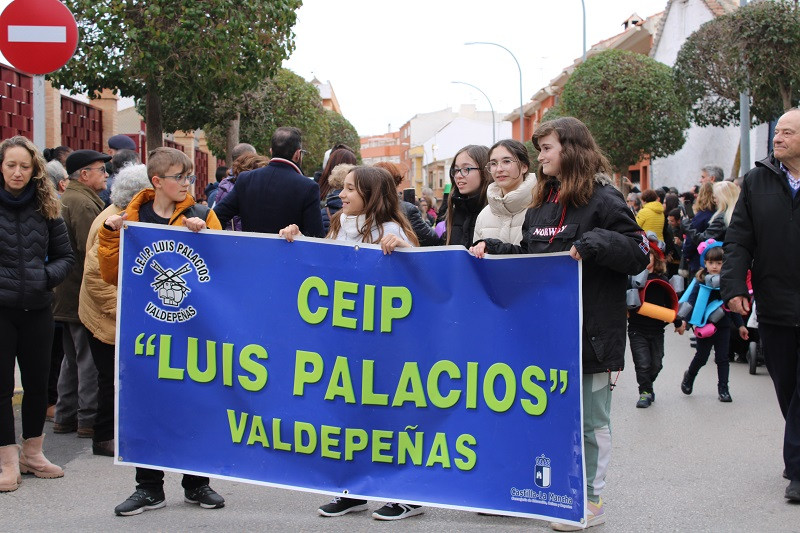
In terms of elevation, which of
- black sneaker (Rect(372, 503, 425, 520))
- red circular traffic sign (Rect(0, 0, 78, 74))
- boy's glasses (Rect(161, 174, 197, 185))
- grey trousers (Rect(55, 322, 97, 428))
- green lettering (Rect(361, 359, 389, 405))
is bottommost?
black sneaker (Rect(372, 503, 425, 520))

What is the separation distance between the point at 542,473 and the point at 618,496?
4.52 feet

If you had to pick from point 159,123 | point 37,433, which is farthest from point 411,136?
point 37,433

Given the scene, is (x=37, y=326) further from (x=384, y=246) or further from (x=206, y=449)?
(x=384, y=246)

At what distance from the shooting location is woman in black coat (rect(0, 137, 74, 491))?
5.89 metres

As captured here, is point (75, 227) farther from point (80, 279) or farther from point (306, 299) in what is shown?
point (306, 299)

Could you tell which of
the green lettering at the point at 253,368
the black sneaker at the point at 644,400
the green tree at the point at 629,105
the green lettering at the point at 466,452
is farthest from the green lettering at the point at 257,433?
the green tree at the point at 629,105

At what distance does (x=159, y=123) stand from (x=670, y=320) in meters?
10.8

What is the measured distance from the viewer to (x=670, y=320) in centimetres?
859

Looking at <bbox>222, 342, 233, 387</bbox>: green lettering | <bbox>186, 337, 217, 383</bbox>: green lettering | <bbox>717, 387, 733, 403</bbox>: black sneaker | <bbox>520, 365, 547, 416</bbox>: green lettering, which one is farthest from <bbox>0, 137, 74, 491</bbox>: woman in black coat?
<bbox>717, 387, 733, 403</bbox>: black sneaker

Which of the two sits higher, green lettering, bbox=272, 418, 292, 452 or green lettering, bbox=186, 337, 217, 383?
green lettering, bbox=186, 337, 217, 383

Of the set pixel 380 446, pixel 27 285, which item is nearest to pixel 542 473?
pixel 380 446

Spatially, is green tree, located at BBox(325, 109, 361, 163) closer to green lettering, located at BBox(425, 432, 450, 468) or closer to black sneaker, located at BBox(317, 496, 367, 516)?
black sneaker, located at BBox(317, 496, 367, 516)

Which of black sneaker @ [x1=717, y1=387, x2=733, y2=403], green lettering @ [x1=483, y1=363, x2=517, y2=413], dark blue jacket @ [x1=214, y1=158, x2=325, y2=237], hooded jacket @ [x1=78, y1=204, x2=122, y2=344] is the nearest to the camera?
green lettering @ [x1=483, y1=363, x2=517, y2=413]

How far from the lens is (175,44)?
588 inches
